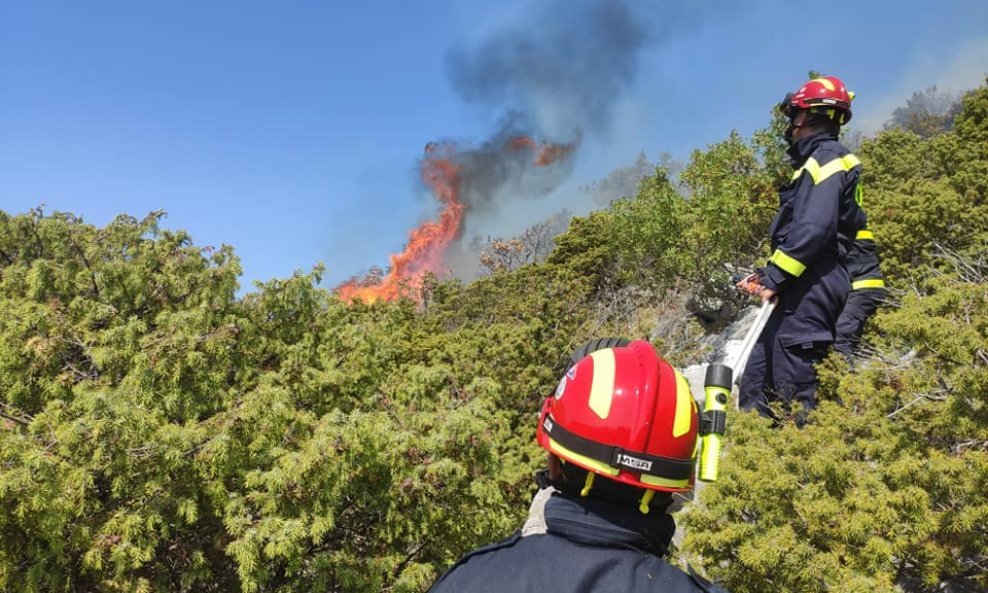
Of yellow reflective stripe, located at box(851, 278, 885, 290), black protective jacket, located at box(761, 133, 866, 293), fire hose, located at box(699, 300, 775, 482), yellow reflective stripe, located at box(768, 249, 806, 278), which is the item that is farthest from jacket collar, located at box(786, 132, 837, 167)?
fire hose, located at box(699, 300, 775, 482)

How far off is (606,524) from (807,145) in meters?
3.44

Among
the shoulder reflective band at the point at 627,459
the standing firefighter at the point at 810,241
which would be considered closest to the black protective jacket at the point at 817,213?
the standing firefighter at the point at 810,241

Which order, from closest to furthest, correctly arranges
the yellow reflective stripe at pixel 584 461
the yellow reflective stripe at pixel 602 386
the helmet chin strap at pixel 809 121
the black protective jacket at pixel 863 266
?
1. the yellow reflective stripe at pixel 584 461
2. the yellow reflective stripe at pixel 602 386
3. the helmet chin strap at pixel 809 121
4. the black protective jacket at pixel 863 266

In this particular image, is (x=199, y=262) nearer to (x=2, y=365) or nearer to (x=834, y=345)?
(x=2, y=365)

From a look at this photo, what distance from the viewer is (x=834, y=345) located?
14.0 ft

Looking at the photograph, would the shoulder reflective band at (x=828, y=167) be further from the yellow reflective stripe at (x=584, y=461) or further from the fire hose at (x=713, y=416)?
the yellow reflective stripe at (x=584, y=461)

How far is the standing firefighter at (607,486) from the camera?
1.27 metres

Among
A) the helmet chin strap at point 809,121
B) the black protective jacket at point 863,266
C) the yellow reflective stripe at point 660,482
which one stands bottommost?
the yellow reflective stripe at point 660,482

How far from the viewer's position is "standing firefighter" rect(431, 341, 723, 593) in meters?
1.27

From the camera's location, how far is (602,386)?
5.25 ft

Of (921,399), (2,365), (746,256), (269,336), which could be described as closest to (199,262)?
(269,336)

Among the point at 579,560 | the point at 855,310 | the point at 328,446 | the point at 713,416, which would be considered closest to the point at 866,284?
A: the point at 855,310

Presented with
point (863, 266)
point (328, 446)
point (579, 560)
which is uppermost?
point (863, 266)

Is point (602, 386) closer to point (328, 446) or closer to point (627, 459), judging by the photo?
point (627, 459)
